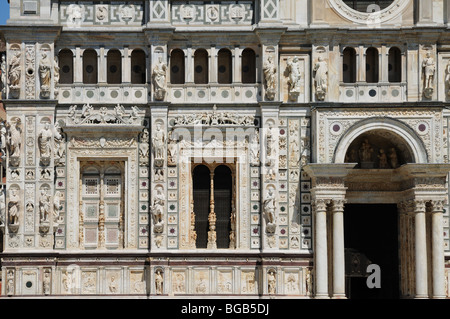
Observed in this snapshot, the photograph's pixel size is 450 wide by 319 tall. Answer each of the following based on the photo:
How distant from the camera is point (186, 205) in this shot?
37406 mm

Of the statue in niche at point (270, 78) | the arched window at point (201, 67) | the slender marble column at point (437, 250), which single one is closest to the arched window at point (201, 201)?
the arched window at point (201, 67)

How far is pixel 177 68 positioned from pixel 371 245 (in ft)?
30.0

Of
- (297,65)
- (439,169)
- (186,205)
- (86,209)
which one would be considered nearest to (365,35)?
(297,65)

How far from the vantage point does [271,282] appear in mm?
36844

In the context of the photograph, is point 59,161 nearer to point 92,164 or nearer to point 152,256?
point 92,164

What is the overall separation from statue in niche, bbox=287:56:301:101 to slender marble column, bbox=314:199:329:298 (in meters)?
3.76

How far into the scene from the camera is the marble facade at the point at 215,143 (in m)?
36.9

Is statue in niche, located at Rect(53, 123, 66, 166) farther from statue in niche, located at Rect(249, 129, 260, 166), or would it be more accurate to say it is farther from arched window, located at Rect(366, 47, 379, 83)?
arched window, located at Rect(366, 47, 379, 83)

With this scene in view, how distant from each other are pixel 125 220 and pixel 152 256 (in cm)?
158

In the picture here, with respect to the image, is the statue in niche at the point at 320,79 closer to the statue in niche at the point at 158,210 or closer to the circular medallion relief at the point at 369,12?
the circular medallion relief at the point at 369,12

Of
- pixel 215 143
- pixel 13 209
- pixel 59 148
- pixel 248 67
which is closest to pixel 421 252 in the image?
pixel 215 143
